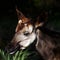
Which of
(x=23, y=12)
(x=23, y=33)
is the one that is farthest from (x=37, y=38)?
(x=23, y=12)

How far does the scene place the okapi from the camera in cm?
228

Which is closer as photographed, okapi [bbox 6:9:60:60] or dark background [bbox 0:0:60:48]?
okapi [bbox 6:9:60:60]

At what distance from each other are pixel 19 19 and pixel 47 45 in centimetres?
33

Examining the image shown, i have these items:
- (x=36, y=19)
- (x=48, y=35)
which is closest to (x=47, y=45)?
(x=48, y=35)

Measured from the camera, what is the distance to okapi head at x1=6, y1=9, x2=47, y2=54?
Result: 233cm

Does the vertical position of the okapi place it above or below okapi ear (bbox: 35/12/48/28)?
below

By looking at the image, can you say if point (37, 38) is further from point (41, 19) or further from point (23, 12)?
point (23, 12)

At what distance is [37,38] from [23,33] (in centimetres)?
12

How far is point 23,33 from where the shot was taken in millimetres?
2336

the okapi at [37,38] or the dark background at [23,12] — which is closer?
the okapi at [37,38]

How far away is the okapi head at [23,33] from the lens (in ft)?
7.64

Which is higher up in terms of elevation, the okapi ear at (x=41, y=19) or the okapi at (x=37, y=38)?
the okapi ear at (x=41, y=19)

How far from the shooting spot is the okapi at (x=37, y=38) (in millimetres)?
2279

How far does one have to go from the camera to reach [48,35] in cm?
230
